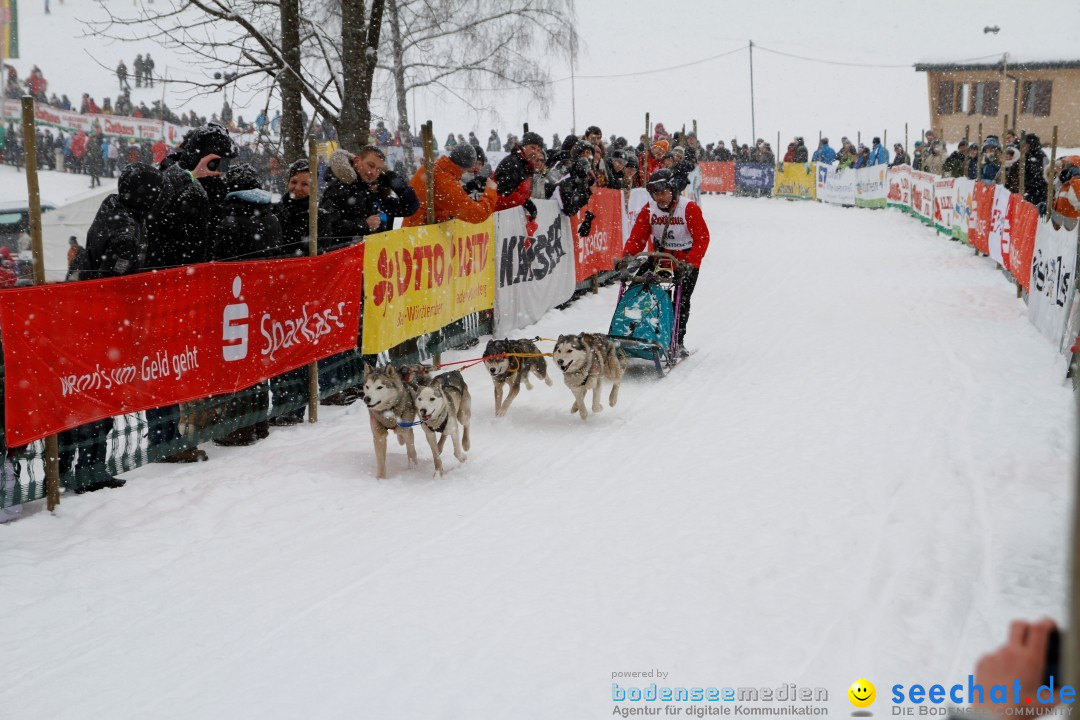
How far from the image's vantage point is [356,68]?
11812 millimetres

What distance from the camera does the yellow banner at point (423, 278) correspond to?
793 cm

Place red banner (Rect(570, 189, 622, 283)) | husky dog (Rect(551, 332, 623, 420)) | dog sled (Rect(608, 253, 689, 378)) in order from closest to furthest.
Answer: husky dog (Rect(551, 332, 623, 420)) < dog sled (Rect(608, 253, 689, 378)) < red banner (Rect(570, 189, 622, 283))

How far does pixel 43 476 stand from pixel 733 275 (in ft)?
39.1

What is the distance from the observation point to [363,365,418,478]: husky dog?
5.83 meters

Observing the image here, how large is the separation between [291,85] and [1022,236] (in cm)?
935

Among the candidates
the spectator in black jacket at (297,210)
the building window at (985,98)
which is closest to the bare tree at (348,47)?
the spectator in black jacket at (297,210)

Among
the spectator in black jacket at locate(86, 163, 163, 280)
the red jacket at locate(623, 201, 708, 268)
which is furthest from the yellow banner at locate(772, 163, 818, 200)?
Answer: the spectator in black jacket at locate(86, 163, 163, 280)

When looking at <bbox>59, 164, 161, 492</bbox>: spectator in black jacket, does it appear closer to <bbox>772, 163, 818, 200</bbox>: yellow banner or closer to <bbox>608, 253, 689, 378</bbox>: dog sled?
<bbox>608, 253, 689, 378</bbox>: dog sled

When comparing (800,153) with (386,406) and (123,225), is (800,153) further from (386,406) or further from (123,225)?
(123,225)

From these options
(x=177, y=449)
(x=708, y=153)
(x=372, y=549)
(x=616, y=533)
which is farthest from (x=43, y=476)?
(x=708, y=153)

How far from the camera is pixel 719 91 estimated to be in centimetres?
7756

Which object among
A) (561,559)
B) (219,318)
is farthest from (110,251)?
(561,559)

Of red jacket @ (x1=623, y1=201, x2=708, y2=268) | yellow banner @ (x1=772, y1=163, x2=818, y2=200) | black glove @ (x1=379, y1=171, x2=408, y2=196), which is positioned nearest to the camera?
black glove @ (x1=379, y1=171, x2=408, y2=196)

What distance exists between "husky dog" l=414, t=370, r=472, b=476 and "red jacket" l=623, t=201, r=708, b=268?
3.37 metres
